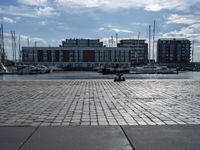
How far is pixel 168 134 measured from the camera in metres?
6.61

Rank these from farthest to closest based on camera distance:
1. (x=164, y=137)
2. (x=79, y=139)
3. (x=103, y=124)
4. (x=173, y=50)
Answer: (x=173, y=50), (x=103, y=124), (x=164, y=137), (x=79, y=139)

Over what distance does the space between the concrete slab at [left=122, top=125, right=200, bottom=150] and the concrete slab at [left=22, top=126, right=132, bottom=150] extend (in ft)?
0.81

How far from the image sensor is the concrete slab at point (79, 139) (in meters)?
5.73

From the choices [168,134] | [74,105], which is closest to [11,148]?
[168,134]

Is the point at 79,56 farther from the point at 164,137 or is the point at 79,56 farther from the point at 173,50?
the point at 164,137

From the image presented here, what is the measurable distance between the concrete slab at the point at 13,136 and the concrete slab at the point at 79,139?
19 cm

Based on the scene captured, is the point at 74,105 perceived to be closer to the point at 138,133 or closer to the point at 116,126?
the point at 116,126

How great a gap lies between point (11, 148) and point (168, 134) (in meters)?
3.34

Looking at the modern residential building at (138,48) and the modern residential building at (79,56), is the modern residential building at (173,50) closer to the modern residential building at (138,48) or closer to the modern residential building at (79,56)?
the modern residential building at (138,48)

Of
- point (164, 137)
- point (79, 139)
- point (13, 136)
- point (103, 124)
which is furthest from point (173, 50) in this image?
point (13, 136)

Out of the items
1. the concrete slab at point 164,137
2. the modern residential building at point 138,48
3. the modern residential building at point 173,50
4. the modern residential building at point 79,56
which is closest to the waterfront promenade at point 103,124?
the concrete slab at point 164,137

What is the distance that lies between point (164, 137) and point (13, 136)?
3257mm

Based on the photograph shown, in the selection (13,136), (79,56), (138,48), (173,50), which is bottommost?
(13,136)

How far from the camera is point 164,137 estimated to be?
20.9ft
